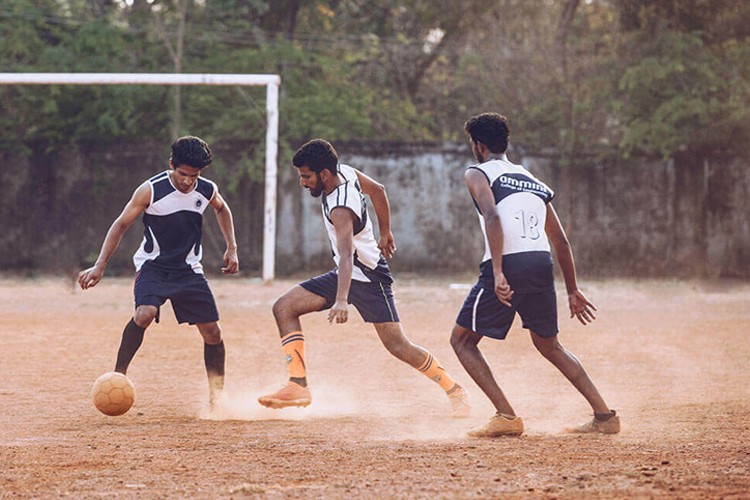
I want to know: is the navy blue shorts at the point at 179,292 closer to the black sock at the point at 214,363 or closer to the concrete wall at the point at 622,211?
the black sock at the point at 214,363

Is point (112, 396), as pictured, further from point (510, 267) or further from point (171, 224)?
point (510, 267)

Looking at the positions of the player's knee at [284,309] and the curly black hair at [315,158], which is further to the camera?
the player's knee at [284,309]

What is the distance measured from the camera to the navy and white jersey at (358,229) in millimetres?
7141

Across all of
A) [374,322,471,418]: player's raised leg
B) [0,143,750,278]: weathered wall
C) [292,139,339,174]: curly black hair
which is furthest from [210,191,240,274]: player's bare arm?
[0,143,750,278]: weathered wall

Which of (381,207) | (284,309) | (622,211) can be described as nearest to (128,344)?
(284,309)

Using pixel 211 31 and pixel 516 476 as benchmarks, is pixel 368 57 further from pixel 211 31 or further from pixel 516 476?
pixel 516 476

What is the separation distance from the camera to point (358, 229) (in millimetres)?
7367

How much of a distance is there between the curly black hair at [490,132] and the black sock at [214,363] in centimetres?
244

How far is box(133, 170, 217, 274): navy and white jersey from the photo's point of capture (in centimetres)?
754

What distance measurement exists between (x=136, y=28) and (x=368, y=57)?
5645mm

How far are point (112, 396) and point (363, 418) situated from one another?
1574 millimetres

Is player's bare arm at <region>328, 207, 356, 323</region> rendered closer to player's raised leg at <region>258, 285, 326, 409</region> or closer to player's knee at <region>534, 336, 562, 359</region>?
player's raised leg at <region>258, 285, 326, 409</region>

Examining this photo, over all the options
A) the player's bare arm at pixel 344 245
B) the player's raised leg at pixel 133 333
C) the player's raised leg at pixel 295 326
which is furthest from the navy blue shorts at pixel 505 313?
the player's raised leg at pixel 133 333

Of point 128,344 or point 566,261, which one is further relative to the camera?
point 128,344
